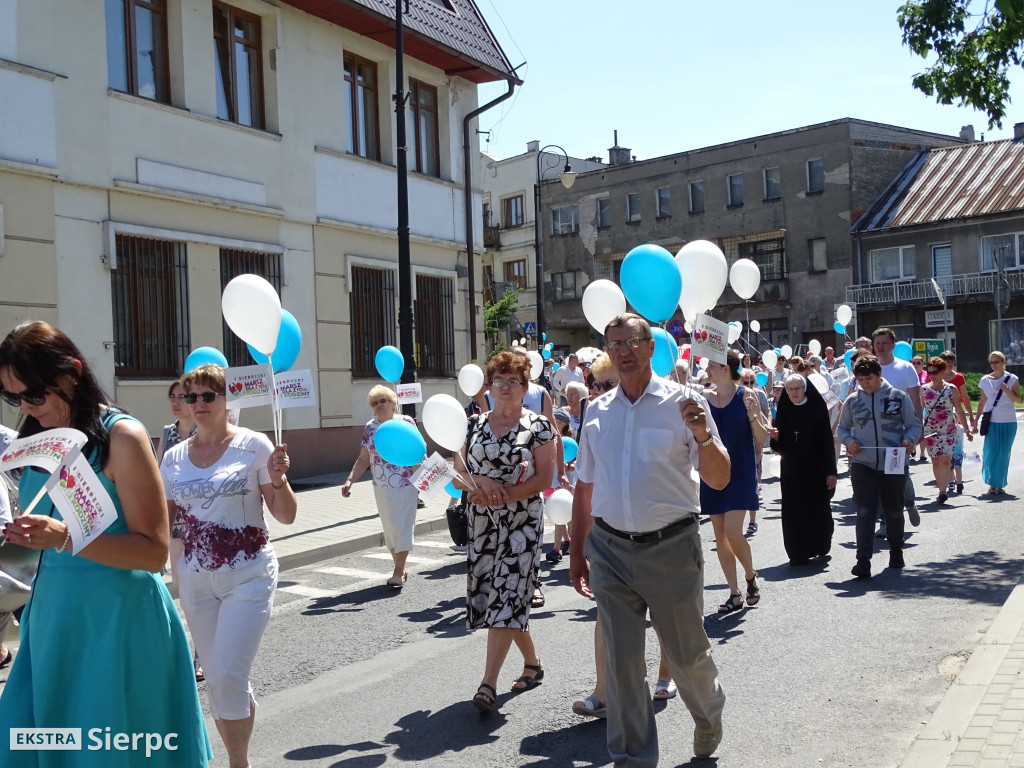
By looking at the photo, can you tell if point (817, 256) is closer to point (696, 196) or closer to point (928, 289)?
point (928, 289)

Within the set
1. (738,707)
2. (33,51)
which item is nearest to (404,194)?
(33,51)

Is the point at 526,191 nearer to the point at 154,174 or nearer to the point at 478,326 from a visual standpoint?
the point at 478,326

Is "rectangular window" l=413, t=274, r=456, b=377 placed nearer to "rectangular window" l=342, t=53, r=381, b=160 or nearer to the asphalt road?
"rectangular window" l=342, t=53, r=381, b=160

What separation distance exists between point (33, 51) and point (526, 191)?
4302 cm

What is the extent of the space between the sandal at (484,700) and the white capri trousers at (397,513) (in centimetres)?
381

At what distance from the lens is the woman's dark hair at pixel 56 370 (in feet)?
10.2

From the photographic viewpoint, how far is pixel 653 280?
18.1ft

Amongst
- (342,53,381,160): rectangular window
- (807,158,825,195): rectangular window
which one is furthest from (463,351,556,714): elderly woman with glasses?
(807,158,825,195): rectangular window

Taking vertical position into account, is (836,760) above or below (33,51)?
below

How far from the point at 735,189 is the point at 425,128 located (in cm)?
3031

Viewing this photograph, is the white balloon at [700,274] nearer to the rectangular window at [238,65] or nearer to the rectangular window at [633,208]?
the rectangular window at [238,65]

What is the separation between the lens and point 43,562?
10.6 ft

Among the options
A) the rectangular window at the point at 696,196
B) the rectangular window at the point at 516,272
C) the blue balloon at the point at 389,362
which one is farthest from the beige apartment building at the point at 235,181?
the rectangular window at the point at 516,272

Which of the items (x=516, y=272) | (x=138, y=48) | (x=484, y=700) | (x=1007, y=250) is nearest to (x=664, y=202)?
(x=516, y=272)
